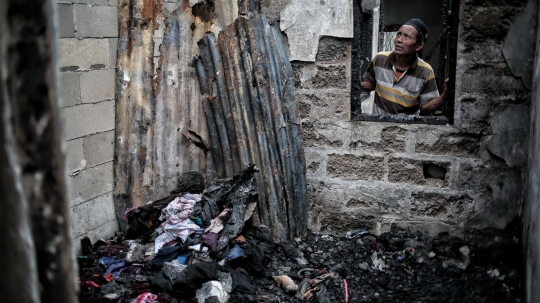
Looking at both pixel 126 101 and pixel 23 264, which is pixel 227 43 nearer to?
pixel 126 101

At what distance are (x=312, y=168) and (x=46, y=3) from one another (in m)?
3.74

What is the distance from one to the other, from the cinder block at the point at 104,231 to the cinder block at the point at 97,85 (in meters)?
1.08

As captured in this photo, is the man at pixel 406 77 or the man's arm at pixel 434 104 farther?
the man at pixel 406 77

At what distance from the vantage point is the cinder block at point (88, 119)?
4012 mm

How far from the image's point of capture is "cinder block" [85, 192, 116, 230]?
4313mm

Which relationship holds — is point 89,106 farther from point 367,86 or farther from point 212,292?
point 367,86

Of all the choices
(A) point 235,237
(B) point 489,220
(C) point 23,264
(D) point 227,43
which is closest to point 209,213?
(A) point 235,237

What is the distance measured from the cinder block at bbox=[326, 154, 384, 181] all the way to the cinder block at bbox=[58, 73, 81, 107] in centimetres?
208

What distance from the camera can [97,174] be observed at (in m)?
4.36

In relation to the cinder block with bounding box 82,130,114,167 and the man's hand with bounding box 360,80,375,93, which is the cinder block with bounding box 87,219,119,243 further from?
the man's hand with bounding box 360,80,375,93

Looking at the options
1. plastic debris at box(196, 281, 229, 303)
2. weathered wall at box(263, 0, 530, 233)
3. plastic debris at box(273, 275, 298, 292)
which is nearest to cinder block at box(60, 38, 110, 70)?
weathered wall at box(263, 0, 530, 233)

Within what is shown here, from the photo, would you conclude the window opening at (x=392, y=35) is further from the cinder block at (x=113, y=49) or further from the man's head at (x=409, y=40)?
the cinder block at (x=113, y=49)

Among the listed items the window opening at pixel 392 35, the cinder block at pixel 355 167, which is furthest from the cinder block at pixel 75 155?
the window opening at pixel 392 35

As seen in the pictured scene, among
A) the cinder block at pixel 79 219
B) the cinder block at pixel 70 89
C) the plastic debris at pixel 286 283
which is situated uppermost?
the cinder block at pixel 70 89
